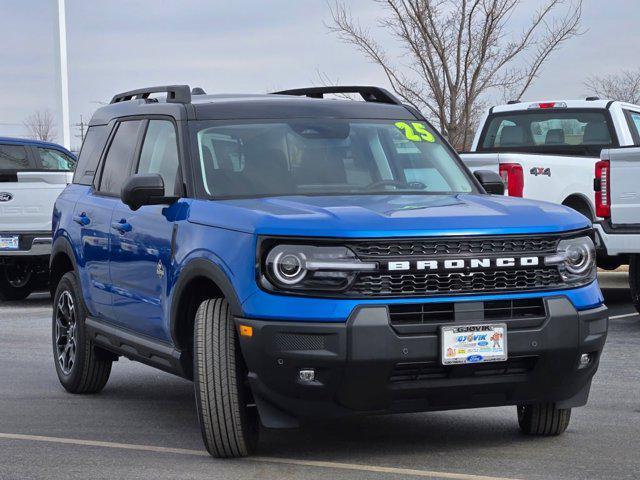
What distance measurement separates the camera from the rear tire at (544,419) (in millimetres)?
6824

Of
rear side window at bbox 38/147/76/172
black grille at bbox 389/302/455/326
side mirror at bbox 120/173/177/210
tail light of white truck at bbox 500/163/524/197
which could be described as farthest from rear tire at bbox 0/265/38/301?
black grille at bbox 389/302/455/326

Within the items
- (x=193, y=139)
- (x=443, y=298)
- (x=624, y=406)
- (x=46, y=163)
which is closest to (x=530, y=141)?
(x=46, y=163)

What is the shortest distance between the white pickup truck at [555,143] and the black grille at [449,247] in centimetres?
683

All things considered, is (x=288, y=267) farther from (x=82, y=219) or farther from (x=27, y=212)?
(x=27, y=212)

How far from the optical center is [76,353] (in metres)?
8.64

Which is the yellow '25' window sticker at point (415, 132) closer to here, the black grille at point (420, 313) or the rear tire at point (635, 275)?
the black grille at point (420, 313)

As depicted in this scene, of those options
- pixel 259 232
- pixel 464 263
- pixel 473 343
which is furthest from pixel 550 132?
pixel 259 232

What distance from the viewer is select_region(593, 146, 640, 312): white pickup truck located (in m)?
10.9

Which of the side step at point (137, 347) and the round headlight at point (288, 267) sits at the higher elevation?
the round headlight at point (288, 267)

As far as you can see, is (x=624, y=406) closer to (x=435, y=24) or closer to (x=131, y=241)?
(x=131, y=241)

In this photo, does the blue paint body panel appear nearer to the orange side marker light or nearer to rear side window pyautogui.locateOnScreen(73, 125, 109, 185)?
the orange side marker light

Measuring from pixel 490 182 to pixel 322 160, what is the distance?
3.42ft

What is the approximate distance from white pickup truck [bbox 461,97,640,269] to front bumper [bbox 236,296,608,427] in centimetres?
691

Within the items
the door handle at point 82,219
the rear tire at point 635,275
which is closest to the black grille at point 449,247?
the door handle at point 82,219
